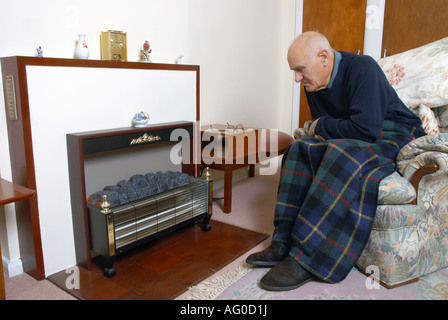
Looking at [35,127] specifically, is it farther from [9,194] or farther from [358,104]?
[358,104]

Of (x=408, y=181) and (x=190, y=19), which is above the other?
(x=190, y=19)

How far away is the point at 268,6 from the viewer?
11.2ft

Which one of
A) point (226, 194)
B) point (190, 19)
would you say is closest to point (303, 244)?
point (226, 194)

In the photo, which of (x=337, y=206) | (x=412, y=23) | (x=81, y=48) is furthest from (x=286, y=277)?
(x=412, y=23)

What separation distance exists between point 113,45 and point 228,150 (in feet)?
3.12

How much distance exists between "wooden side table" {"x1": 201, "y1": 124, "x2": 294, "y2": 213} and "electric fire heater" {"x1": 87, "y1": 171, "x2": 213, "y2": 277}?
0.31 m

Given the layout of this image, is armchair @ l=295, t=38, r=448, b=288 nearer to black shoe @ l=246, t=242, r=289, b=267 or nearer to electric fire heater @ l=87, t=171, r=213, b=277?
→ black shoe @ l=246, t=242, r=289, b=267

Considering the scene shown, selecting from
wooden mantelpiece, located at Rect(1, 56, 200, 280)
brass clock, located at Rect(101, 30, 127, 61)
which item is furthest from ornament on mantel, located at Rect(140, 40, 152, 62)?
wooden mantelpiece, located at Rect(1, 56, 200, 280)

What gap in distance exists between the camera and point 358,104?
5.32ft

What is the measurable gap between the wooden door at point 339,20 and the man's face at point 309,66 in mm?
1889

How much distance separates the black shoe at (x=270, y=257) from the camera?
1684 mm

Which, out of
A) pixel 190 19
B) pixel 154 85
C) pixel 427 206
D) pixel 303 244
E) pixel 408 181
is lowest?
pixel 303 244

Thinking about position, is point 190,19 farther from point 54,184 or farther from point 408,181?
point 408,181
